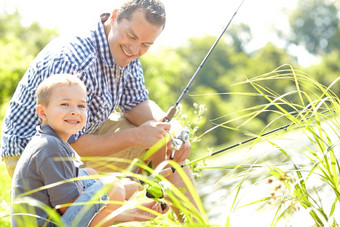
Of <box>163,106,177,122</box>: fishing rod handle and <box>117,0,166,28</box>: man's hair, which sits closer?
<box>163,106,177,122</box>: fishing rod handle

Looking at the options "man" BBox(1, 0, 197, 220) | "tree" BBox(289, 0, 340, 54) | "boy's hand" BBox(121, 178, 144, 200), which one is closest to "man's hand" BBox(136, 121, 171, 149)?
"man" BBox(1, 0, 197, 220)

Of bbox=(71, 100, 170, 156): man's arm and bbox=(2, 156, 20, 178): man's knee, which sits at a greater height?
bbox=(71, 100, 170, 156): man's arm

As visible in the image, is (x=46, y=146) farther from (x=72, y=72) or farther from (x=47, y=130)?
(x=72, y=72)

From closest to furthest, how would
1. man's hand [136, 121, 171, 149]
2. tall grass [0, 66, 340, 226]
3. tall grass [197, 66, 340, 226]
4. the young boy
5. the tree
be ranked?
1. tall grass [0, 66, 340, 226]
2. tall grass [197, 66, 340, 226]
3. the young boy
4. man's hand [136, 121, 171, 149]
5. the tree

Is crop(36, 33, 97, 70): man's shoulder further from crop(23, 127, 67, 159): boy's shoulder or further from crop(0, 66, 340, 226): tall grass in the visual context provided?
crop(0, 66, 340, 226): tall grass

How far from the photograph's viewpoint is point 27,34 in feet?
109

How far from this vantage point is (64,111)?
7.48 feet

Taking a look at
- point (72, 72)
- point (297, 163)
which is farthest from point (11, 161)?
point (297, 163)

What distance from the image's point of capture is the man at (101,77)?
116 inches

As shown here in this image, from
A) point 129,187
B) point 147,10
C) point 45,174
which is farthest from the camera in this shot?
point 147,10

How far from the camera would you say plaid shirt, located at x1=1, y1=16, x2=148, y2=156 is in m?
2.93

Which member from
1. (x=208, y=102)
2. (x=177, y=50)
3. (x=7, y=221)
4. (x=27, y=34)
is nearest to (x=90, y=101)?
(x=7, y=221)

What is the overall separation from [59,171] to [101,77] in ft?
3.66

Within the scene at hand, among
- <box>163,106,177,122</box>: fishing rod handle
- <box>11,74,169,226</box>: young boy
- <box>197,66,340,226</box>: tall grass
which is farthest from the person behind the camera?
<box>163,106,177,122</box>: fishing rod handle
